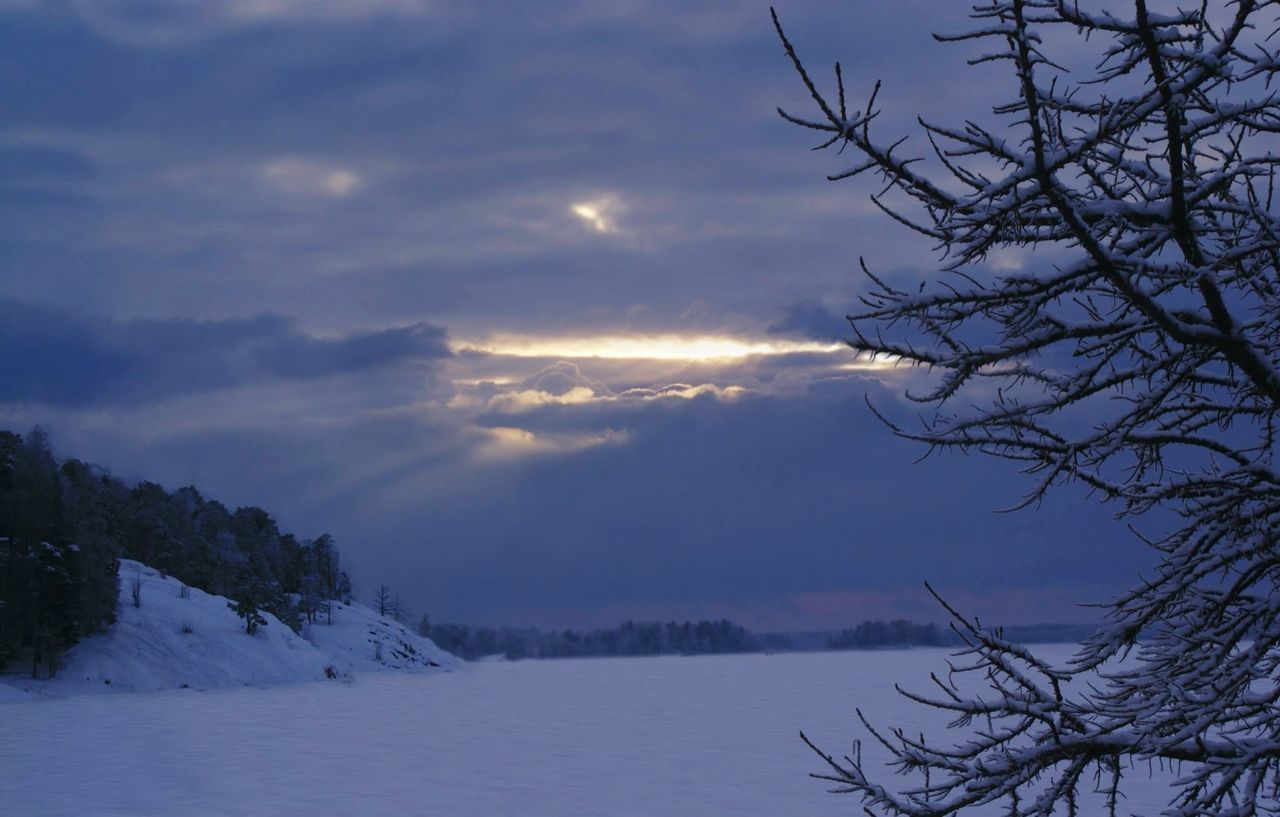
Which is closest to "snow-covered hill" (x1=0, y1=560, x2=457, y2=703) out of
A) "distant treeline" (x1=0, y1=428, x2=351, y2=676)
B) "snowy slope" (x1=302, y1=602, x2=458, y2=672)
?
"distant treeline" (x1=0, y1=428, x2=351, y2=676)

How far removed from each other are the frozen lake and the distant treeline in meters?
6.97

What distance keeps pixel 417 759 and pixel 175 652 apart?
61417mm

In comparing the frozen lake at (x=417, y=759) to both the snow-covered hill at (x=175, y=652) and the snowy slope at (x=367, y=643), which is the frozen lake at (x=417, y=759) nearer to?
the snow-covered hill at (x=175, y=652)

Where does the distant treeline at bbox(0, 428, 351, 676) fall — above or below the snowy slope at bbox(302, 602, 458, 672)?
above

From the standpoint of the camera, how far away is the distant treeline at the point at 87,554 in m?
80.2

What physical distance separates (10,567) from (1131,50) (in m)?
87.1

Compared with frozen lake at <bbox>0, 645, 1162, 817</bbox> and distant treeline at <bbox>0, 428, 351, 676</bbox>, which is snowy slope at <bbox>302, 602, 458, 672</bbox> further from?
frozen lake at <bbox>0, 645, 1162, 817</bbox>

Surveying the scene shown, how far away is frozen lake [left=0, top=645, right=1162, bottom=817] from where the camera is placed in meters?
30.7

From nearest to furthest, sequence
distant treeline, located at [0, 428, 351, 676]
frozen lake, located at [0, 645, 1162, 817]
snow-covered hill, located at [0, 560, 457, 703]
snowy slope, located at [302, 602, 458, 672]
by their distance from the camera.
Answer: frozen lake, located at [0, 645, 1162, 817]
distant treeline, located at [0, 428, 351, 676]
snow-covered hill, located at [0, 560, 457, 703]
snowy slope, located at [302, 602, 458, 672]

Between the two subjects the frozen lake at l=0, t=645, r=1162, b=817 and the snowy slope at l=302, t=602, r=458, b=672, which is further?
the snowy slope at l=302, t=602, r=458, b=672

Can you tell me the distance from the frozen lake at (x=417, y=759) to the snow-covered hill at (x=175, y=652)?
6.44 meters

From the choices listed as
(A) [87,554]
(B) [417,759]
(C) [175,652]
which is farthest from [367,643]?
(B) [417,759]

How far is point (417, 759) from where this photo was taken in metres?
43.5

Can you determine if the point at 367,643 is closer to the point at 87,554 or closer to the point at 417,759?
the point at 87,554
